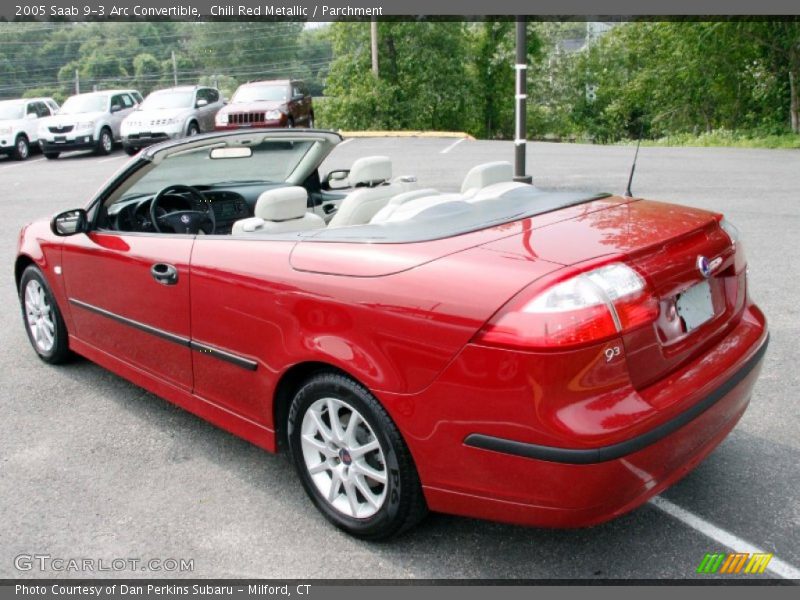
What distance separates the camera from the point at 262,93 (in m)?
21.3

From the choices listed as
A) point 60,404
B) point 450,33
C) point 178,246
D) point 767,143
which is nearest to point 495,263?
point 178,246

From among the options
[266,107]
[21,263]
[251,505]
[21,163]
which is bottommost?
[251,505]

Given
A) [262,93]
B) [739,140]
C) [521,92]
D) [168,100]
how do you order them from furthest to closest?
[262,93] → [168,100] → [739,140] → [521,92]

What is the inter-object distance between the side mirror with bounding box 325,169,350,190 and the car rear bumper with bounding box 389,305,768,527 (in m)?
3.18

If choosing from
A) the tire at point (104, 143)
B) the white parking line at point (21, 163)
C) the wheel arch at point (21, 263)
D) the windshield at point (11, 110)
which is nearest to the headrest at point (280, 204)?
the wheel arch at point (21, 263)

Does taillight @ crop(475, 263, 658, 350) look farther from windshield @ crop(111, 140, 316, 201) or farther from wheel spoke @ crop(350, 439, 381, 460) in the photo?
A: windshield @ crop(111, 140, 316, 201)

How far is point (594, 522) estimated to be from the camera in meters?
2.52

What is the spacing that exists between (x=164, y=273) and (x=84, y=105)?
2051 centimetres

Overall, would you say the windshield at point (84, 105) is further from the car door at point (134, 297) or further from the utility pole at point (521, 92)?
the car door at point (134, 297)

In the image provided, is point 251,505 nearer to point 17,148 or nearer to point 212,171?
point 212,171

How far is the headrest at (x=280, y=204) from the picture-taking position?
3.55m

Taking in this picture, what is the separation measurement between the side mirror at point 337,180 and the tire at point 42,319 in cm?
198

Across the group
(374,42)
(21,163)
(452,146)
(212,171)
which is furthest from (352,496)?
(374,42)

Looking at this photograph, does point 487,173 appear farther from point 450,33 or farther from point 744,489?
point 450,33
